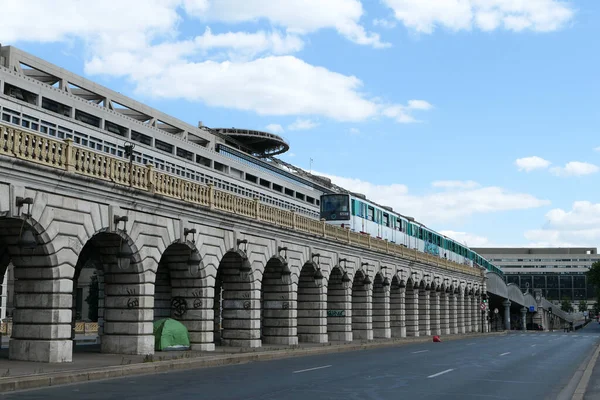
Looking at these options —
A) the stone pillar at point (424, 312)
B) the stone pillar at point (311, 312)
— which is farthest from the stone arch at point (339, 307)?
the stone pillar at point (424, 312)

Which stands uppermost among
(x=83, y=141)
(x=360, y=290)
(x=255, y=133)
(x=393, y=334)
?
(x=255, y=133)

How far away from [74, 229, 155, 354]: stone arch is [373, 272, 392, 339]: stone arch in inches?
1158

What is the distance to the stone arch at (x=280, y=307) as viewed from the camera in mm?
35375

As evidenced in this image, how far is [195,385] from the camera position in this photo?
16.6 meters

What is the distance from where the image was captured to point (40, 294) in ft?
66.1

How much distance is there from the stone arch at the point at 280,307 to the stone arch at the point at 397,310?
70.3 feet

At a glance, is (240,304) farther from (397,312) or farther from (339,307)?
(397,312)

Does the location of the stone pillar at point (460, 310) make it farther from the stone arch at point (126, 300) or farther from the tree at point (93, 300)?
the stone arch at point (126, 300)

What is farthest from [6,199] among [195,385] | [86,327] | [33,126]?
[86,327]

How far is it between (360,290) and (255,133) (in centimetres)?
6616

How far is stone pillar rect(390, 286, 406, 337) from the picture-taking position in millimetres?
55594

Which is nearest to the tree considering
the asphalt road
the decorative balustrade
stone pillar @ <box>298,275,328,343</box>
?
stone pillar @ <box>298,275,328,343</box>

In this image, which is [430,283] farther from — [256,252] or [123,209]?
[123,209]

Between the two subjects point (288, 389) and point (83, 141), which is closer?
point (288, 389)
